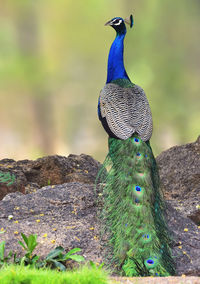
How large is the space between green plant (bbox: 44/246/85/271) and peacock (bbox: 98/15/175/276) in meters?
0.41

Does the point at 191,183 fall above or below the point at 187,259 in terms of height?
above

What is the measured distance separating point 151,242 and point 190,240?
42.4 inches

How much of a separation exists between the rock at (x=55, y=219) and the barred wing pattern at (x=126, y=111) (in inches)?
43.7

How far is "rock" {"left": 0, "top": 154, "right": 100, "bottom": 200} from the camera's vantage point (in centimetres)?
688

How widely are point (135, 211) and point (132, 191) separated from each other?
21cm

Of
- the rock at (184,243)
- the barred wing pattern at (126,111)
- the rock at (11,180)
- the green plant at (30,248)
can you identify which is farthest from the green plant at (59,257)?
the rock at (11,180)

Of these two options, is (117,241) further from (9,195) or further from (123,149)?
(9,195)

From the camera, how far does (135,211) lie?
4898 mm

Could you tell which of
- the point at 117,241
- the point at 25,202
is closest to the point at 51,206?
the point at 25,202

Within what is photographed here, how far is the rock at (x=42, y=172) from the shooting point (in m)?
6.88

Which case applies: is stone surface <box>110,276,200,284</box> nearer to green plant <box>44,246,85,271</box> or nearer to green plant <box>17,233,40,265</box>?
green plant <box>44,246,85,271</box>

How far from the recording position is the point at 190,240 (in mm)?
5680

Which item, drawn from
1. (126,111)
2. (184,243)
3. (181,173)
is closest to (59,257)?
(184,243)

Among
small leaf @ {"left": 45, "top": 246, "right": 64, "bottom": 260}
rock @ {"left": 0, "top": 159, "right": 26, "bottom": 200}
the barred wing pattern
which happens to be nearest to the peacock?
the barred wing pattern
